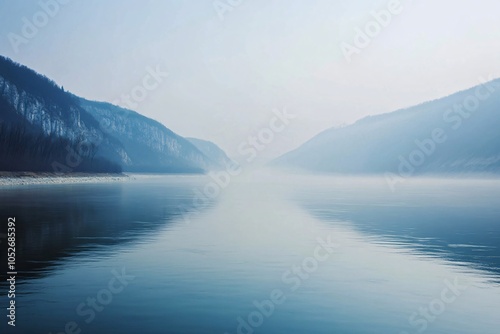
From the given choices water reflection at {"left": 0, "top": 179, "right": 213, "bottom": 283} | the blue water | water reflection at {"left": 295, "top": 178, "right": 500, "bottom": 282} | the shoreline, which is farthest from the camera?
the shoreline

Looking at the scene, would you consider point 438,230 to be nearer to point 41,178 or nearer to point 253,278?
point 253,278

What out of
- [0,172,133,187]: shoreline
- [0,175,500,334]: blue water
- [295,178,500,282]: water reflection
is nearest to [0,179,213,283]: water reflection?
[0,175,500,334]: blue water

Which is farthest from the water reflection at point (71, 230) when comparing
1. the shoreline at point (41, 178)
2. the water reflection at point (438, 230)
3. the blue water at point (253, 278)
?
the shoreline at point (41, 178)

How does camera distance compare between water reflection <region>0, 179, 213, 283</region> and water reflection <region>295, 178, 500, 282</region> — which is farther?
water reflection <region>295, 178, 500, 282</region>

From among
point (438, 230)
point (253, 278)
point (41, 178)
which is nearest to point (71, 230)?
point (253, 278)

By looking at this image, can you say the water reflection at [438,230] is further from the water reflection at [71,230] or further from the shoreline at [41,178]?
the shoreline at [41,178]

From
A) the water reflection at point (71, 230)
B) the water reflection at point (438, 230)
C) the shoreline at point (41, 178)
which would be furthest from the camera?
the shoreline at point (41, 178)

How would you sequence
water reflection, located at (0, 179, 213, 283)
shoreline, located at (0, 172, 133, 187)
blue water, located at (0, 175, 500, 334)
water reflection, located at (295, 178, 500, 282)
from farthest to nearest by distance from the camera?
shoreline, located at (0, 172, 133, 187), water reflection, located at (295, 178, 500, 282), water reflection, located at (0, 179, 213, 283), blue water, located at (0, 175, 500, 334)

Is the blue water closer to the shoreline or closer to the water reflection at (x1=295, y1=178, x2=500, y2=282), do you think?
the water reflection at (x1=295, y1=178, x2=500, y2=282)

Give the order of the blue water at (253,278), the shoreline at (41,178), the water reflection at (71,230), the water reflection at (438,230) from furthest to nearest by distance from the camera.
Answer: the shoreline at (41,178) < the water reflection at (438,230) < the water reflection at (71,230) < the blue water at (253,278)

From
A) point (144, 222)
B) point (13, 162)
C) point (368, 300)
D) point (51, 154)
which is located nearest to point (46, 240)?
point (144, 222)

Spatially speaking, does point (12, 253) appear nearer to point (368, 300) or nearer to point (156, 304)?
point (156, 304)
